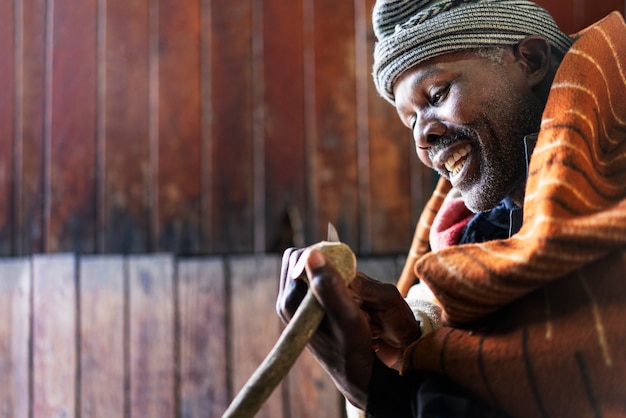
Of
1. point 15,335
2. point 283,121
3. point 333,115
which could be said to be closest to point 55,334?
point 15,335

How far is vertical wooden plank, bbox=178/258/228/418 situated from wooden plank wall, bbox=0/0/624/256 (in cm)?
11

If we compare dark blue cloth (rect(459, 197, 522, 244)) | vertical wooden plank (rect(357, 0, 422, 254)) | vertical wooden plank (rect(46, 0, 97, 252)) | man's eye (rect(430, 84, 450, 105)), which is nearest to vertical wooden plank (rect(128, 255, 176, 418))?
vertical wooden plank (rect(46, 0, 97, 252))

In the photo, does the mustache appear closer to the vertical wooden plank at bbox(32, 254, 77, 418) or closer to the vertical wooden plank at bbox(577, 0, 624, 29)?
the vertical wooden plank at bbox(577, 0, 624, 29)

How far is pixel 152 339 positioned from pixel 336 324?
4.80 ft

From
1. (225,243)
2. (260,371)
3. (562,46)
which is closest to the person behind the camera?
(260,371)

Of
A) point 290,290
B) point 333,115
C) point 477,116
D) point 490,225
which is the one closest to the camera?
point 290,290

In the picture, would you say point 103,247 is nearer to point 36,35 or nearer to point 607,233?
point 36,35

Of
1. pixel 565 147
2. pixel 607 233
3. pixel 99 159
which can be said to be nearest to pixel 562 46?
pixel 565 147

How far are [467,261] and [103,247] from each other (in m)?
1.64

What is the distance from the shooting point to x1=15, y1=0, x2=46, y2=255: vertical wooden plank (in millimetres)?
2270

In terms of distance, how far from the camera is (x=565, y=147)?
86cm

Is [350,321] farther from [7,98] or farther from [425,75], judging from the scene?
[7,98]

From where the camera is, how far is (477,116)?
1.10 m

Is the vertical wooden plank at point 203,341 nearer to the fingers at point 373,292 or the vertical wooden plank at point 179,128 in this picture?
the vertical wooden plank at point 179,128
